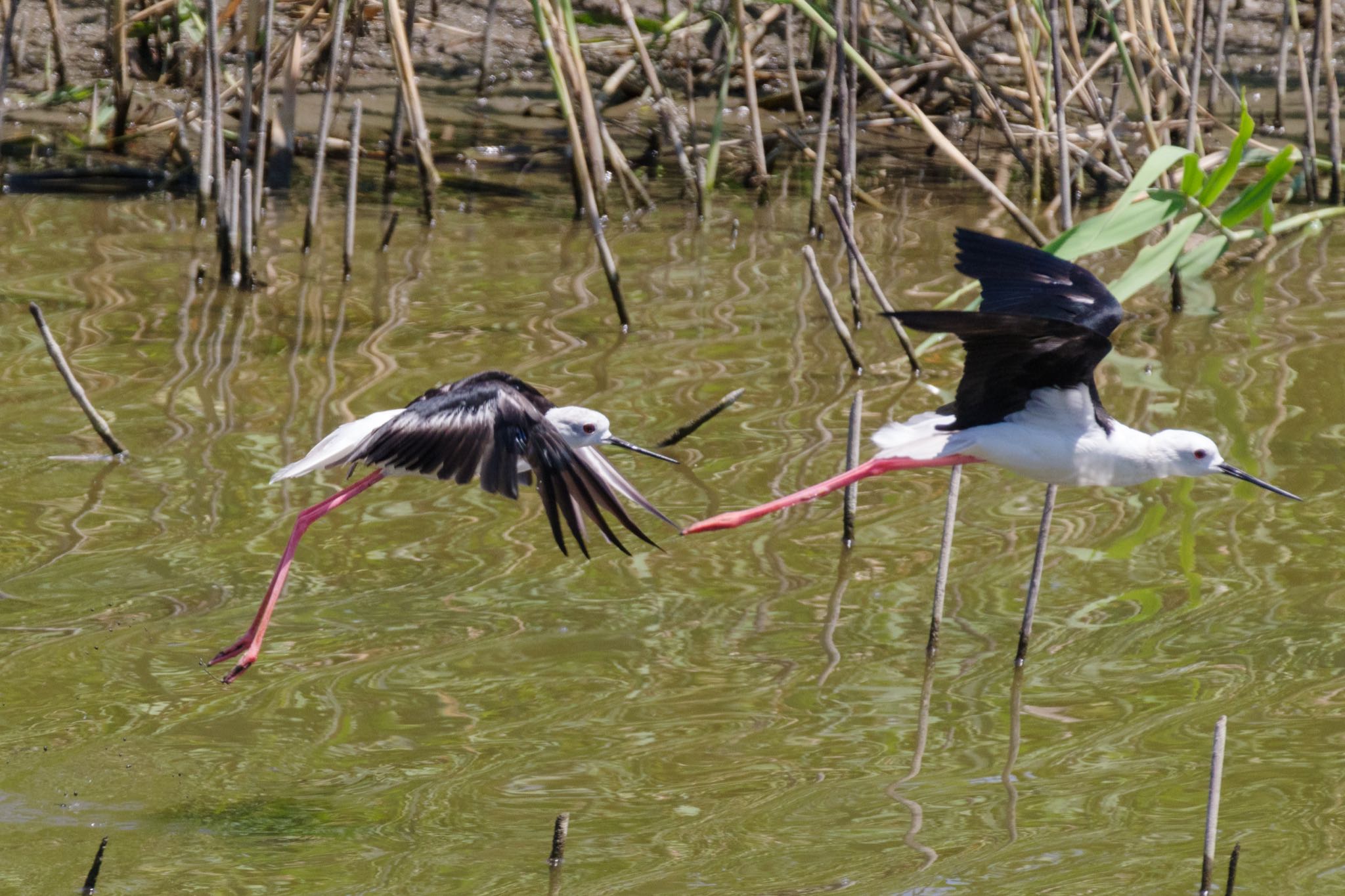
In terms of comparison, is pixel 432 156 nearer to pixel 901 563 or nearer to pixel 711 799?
pixel 901 563

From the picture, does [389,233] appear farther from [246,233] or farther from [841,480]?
[841,480]

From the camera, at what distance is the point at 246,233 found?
7344mm

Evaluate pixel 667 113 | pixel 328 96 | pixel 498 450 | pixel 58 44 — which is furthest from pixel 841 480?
pixel 58 44

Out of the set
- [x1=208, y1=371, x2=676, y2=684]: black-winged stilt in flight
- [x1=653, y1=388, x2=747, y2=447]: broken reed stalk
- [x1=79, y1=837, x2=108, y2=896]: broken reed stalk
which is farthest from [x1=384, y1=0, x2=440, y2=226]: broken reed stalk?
[x1=79, y1=837, x2=108, y2=896]: broken reed stalk

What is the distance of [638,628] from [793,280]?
11.8 ft

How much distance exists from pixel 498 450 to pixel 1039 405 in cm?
124

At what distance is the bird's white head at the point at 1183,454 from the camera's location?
413cm

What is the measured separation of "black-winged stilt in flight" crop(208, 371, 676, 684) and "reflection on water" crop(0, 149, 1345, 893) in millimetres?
399

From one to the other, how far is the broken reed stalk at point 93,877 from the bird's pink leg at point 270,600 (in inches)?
29.0

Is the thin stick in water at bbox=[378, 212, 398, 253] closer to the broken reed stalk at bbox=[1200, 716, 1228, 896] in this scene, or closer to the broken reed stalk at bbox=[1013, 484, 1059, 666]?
the broken reed stalk at bbox=[1013, 484, 1059, 666]

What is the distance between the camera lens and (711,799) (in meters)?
3.71

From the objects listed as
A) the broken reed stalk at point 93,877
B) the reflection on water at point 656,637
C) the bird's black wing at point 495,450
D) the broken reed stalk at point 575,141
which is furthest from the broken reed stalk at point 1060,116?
the broken reed stalk at point 93,877

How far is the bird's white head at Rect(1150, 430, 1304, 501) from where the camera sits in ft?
13.6

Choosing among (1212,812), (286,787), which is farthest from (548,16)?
(1212,812)
